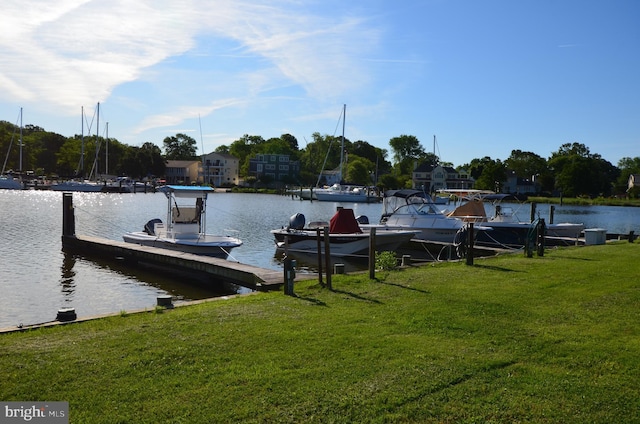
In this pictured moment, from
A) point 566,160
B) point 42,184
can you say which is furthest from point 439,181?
point 42,184

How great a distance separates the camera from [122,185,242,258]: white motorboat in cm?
2344

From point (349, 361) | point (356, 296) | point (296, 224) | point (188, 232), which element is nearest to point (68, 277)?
point (188, 232)

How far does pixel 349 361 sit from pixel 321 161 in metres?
148

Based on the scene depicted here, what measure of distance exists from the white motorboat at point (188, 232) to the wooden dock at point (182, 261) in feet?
4.06

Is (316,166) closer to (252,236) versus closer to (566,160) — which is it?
(566,160)

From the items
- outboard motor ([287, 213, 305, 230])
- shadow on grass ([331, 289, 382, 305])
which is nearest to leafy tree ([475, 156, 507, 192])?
outboard motor ([287, 213, 305, 230])

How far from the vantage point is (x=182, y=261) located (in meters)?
20.4

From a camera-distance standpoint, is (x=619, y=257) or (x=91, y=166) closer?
(x=619, y=257)

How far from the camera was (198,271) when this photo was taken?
19688 mm

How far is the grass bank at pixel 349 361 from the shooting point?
5793 mm

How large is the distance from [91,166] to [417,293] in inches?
4806

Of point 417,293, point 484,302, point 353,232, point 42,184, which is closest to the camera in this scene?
point 484,302

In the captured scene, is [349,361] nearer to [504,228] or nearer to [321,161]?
[504,228]

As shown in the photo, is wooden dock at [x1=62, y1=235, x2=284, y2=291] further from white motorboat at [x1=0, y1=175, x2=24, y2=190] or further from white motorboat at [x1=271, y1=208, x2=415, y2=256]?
white motorboat at [x1=0, y1=175, x2=24, y2=190]
